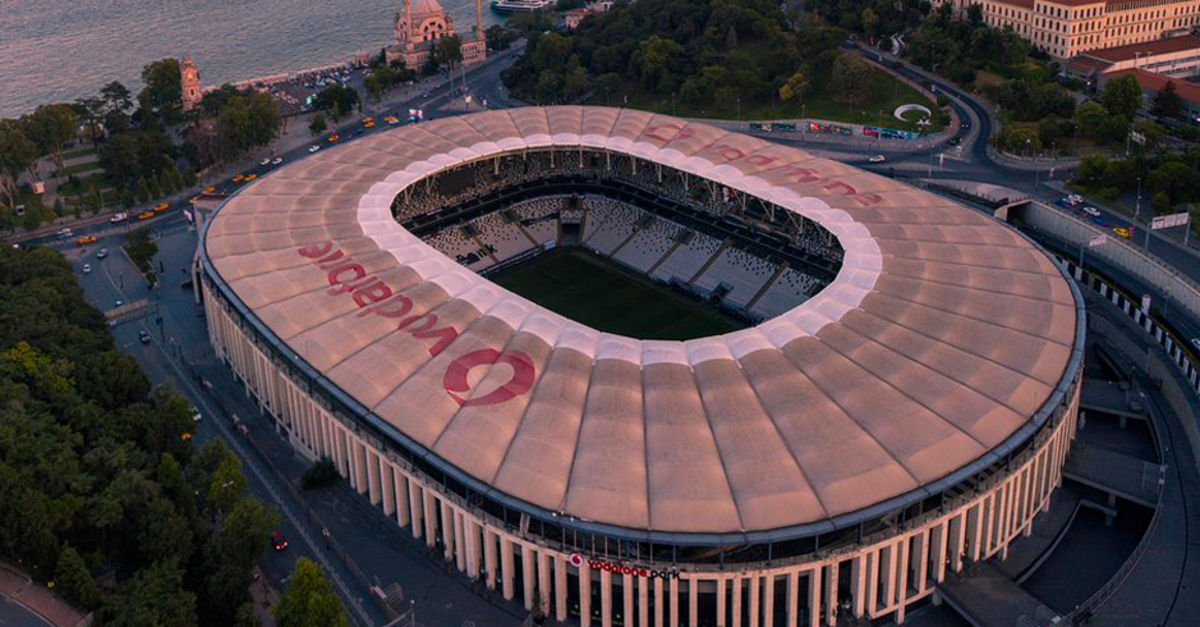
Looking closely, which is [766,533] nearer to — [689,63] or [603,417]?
[603,417]

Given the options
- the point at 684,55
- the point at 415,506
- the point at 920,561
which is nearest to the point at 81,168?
the point at 684,55

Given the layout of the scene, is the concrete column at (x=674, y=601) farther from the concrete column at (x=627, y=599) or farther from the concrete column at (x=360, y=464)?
the concrete column at (x=360, y=464)

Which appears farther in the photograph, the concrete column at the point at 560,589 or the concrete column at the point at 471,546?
the concrete column at the point at 471,546

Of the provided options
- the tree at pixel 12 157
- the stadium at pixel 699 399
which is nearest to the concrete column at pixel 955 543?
the stadium at pixel 699 399

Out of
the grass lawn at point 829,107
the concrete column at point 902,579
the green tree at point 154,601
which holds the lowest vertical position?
the concrete column at point 902,579

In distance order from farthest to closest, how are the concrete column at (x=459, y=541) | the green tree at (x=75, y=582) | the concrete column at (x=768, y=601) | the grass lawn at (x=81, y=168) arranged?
the grass lawn at (x=81, y=168)
the concrete column at (x=459, y=541)
the green tree at (x=75, y=582)
the concrete column at (x=768, y=601)

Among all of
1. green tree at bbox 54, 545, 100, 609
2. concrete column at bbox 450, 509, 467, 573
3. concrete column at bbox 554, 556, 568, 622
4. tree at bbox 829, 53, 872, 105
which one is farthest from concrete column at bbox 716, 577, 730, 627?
tree at bbox 829, 53, 872, 105
